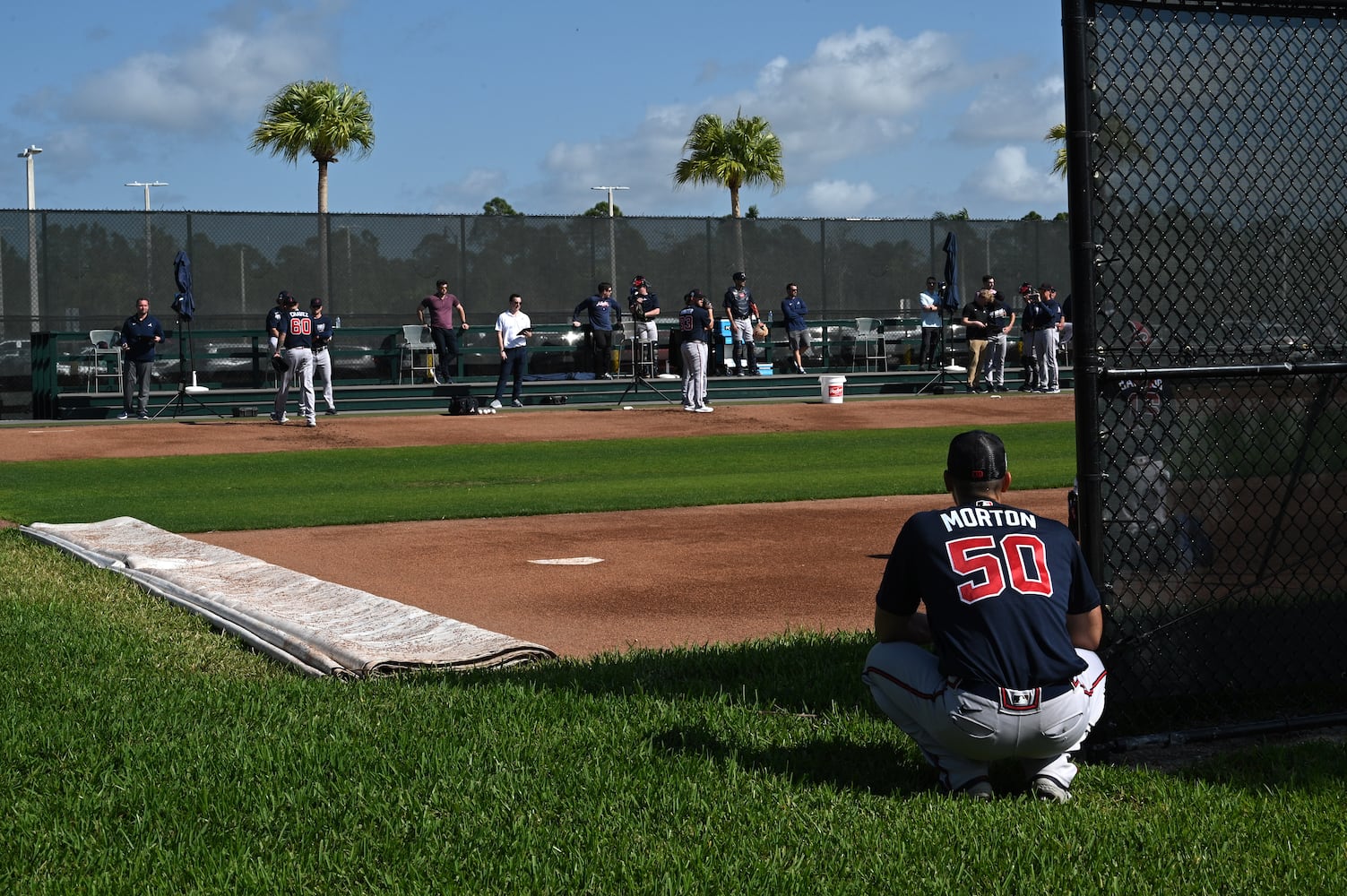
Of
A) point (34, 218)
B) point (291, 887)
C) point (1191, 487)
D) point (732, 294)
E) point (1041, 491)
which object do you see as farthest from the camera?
point (732, 294)

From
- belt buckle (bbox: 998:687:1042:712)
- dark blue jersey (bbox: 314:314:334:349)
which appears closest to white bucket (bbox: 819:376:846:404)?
dark blue jersey (bbox: 314:314:334:349)

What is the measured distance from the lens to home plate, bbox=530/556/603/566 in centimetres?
1062

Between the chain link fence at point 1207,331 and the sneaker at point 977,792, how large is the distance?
3.14 feet

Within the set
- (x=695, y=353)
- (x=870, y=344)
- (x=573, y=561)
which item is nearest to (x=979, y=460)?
(x=573, y=561)

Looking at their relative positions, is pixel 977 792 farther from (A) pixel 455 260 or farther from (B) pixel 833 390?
(A) pixel 455 260

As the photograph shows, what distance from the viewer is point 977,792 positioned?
4.66m

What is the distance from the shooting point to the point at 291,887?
13.0ft

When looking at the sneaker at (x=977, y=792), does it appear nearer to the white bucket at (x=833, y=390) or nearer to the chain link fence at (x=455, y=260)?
the white bucket at (x=833, y=390)

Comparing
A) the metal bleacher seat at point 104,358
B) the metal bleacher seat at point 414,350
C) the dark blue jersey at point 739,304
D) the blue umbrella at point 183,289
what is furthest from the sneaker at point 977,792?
the dark blue jersey at point 739,304

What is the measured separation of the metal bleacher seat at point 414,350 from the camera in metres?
30.2

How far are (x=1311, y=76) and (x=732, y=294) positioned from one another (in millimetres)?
26164

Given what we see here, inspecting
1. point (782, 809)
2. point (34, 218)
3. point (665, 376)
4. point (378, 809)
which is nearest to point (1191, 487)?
point (782, 809)

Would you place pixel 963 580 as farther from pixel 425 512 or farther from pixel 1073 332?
pixel 425 512

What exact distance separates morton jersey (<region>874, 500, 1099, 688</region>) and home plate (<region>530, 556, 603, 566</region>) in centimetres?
614
